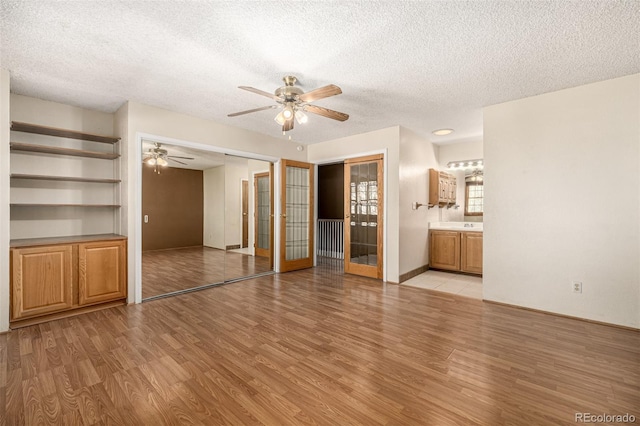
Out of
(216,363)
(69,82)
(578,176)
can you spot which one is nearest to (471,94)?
(578,176)

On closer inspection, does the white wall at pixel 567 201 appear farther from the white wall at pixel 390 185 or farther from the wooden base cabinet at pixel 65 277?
the wooden base cabinet at pixel 65 277

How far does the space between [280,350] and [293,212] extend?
3.61m

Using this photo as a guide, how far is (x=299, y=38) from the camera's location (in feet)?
7.54

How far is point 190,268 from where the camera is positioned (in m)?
5.63

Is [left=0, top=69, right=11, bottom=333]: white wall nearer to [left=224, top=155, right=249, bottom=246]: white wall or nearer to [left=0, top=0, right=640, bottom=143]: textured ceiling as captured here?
[left=0, top=0, right=640, bottom=143]: textured ceiling

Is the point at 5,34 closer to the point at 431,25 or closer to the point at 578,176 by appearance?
the point at 431,25

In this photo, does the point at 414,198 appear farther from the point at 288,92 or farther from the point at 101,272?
the point at 101,272

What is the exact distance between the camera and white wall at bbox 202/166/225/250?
7.75m

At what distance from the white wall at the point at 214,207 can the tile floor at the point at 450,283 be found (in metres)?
5.27

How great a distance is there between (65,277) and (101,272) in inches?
13.2

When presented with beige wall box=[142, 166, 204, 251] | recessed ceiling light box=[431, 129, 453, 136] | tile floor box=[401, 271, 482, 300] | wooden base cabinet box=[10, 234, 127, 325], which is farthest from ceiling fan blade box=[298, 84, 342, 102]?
beige wall box=[142, 166, 204, 251]

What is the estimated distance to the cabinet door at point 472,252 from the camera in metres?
5.18

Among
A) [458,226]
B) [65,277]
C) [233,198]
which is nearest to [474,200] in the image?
[458,226]

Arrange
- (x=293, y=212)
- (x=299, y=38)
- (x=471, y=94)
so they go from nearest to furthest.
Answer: (x=299, y=38) → (x=471, y=94) → (x=293, y=212)
